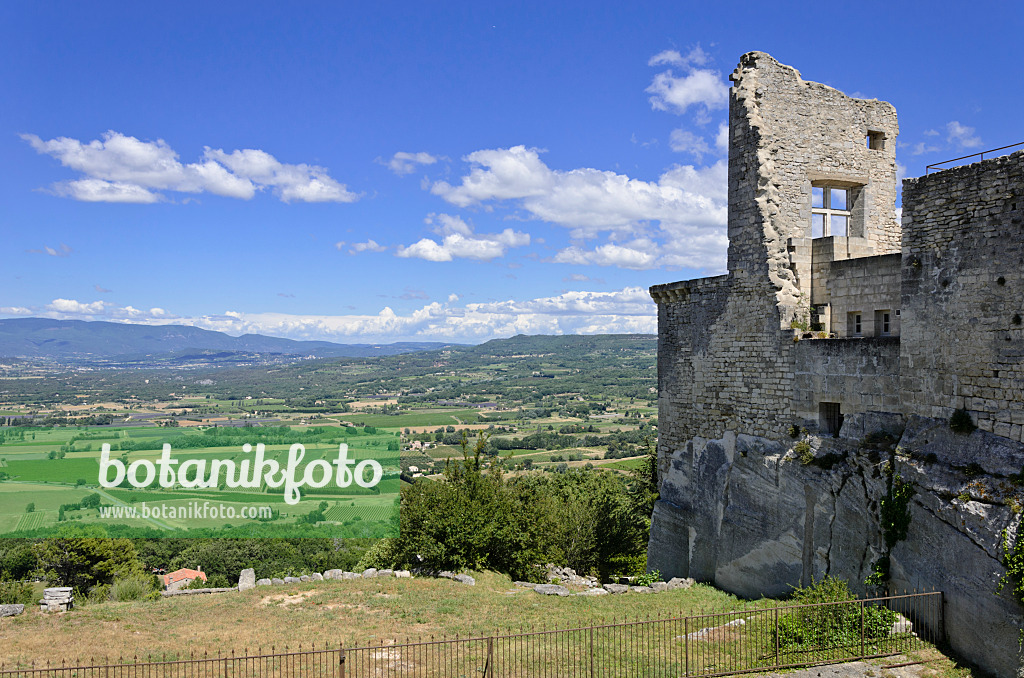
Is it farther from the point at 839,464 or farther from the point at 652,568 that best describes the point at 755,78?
the point at 652,568

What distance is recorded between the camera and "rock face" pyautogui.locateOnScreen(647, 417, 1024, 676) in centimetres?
1209

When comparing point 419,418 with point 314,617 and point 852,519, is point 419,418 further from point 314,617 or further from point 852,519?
point 852,519

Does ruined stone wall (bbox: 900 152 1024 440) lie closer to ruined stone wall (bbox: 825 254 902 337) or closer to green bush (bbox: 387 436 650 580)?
ruined stone wall (bbox: 825 254 902 337)

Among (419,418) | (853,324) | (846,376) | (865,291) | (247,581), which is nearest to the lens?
(846,376)

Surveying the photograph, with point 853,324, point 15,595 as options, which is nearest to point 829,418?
point 853,324

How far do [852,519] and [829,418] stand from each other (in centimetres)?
289

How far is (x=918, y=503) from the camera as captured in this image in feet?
45.3

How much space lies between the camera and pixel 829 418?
58.2ft

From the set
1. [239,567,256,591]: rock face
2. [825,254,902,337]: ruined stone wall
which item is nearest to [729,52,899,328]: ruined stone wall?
[825,254,902,337]: ruined stone wall

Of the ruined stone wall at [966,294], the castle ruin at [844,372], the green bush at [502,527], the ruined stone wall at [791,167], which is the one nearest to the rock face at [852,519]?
the castle ruin at [844,372]

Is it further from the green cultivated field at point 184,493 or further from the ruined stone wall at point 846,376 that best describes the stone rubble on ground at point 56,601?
the ruined stone wall at point 846,376

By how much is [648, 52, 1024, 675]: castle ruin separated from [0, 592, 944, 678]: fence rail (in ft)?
3.52

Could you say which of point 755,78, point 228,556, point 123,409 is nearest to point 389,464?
point 228,556

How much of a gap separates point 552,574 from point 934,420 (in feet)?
55.8
